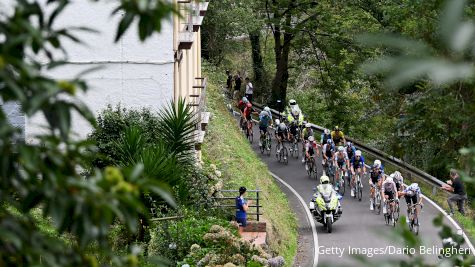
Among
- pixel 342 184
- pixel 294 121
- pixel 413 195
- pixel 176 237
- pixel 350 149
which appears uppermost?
pixel 294 121

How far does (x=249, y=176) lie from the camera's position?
27.0 m

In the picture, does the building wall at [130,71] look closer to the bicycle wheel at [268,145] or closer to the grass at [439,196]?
the grass at [439,196]

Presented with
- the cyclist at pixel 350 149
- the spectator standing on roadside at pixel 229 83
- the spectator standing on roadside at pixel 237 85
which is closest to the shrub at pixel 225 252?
the cyclist at pixel 350 149

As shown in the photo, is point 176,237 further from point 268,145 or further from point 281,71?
point 281,71

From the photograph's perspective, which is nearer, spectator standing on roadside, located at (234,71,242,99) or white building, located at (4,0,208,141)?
white building, located at (4,0,208,141)

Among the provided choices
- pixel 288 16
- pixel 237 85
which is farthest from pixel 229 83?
pixel 288 16

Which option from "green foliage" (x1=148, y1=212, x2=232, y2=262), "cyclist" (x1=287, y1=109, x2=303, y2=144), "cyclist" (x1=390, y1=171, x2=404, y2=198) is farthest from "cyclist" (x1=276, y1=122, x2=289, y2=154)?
"green foliage" (x1=148, y1=212, x2=232, y2=262)

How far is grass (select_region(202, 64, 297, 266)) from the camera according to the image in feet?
77.3

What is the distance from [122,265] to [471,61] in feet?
5.07

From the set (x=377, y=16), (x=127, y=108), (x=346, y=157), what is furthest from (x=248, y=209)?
(x=377, y=16)

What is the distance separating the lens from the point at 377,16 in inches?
1593

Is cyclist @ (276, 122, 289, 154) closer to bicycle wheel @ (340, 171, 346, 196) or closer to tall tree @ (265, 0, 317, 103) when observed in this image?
bicycle wheel @ (340, 171, 346, 196)

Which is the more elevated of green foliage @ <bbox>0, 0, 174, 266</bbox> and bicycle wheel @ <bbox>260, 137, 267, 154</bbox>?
green foliage @ <bbox>0, 0, 174, 266</bbox>

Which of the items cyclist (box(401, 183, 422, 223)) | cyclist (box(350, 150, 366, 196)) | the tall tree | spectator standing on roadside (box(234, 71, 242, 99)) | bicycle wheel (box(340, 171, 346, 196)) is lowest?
bicycle wheel (box(340, 171, 346, 196))
